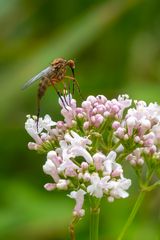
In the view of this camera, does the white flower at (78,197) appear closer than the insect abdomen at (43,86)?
Yes

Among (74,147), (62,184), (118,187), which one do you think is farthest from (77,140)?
(118,187)

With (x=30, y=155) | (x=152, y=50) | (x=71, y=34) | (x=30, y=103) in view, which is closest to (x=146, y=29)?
(x=152, y=50)

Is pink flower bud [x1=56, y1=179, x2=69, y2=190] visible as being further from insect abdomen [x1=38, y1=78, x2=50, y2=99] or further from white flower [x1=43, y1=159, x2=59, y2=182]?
insect abdomen [x1=38, y1=78, x2=50, y2=99]

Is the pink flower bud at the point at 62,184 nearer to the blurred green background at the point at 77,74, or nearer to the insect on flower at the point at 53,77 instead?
the insect on flower at the point at 53,77

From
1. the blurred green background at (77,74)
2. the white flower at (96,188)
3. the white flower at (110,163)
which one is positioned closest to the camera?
the white flower at (96,188)

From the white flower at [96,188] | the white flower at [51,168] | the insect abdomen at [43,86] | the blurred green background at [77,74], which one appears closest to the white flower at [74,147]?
the white flower at [51,168]

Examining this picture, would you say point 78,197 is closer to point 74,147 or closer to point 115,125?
point 74,147

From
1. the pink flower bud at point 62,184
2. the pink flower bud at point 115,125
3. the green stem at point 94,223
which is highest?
the pink flower bud at point 115,125
